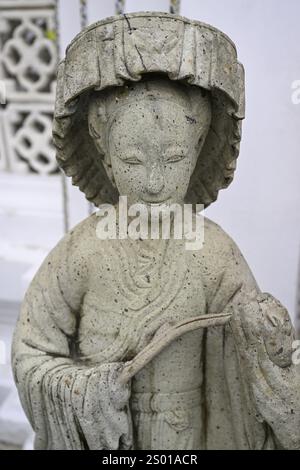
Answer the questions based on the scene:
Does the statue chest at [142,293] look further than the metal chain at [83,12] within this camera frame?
No

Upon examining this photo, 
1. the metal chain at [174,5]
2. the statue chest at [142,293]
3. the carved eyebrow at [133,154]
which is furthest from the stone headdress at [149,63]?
the metal chain at [174,5]

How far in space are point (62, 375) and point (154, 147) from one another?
0.43 m

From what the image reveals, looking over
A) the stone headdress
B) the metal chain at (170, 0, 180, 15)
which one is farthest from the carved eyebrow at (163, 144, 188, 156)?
the metal chain at (170, 0, 180, 15)

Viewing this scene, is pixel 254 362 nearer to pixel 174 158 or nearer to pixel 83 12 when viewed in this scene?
pixel 174 158

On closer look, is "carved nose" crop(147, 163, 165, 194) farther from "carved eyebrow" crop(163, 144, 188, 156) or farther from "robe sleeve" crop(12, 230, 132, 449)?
"robe sleeve" crop(12, 230, 132, 449)

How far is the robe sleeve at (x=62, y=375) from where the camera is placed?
94 cm

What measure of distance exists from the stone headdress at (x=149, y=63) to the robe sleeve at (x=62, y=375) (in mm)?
257

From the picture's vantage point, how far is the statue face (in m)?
0.86

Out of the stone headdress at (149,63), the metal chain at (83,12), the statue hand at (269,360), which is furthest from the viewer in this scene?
the metal chain at (83,12)

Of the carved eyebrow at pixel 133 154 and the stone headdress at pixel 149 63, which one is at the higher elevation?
the stone headdress at pixel 149 63

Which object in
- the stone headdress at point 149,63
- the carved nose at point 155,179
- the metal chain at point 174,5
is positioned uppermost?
the metal chain at point 174,5

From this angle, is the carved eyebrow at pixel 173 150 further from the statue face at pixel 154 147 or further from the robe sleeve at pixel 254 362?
the robe sleeve at pixel 254 362

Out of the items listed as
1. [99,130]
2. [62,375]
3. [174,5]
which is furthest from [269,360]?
[174,5]
